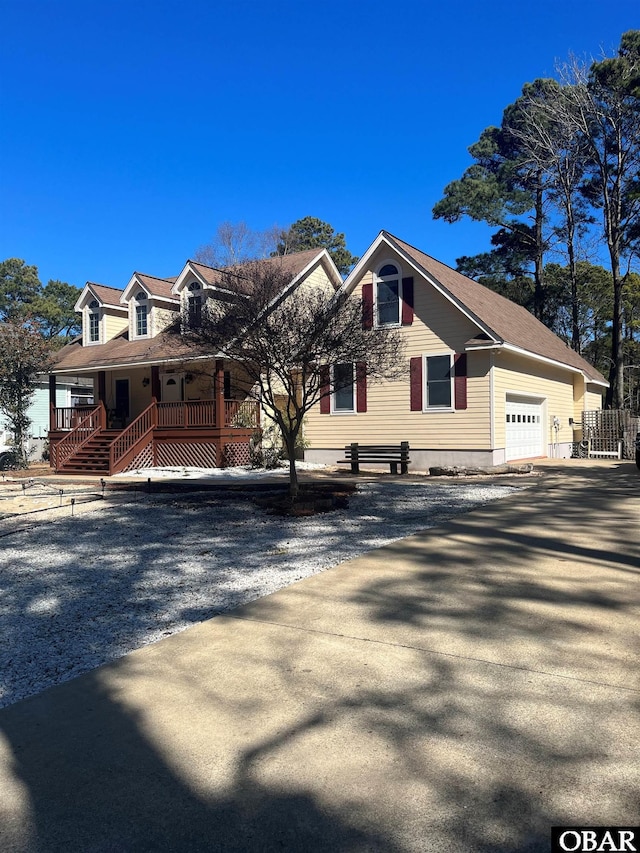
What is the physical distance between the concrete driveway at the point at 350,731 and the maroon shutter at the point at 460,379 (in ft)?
42.6

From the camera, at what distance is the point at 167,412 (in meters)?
20.0

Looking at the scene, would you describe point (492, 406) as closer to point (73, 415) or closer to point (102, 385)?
point (102, 385)

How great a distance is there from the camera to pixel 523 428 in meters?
20.4

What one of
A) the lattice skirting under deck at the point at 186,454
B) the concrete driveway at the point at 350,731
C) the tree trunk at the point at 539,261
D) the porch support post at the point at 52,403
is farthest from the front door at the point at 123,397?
the tree trunk at the point at 539,261

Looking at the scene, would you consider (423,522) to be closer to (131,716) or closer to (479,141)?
(131,716)

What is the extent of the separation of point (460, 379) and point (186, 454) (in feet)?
28.9

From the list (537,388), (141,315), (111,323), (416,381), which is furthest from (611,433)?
(111,323)

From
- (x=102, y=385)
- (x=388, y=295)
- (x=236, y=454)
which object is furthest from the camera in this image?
(x=102, y=385)

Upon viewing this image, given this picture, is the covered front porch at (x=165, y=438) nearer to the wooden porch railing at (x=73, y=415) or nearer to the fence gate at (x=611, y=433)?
the wooden porch railing at (x=73, y=415)

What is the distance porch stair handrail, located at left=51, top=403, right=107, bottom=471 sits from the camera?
19203 mm

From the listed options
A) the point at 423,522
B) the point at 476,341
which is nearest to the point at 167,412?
the point at 476,341

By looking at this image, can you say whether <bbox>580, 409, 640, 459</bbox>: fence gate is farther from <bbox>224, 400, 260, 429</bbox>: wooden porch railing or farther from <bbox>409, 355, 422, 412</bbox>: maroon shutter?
<bbox>224, 400, 260, 429</bbox>: wooden porch railing

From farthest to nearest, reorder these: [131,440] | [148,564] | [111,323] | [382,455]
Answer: [111,323] → [131,440] → [382,455] → [148,564]

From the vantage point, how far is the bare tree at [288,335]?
1002cm
